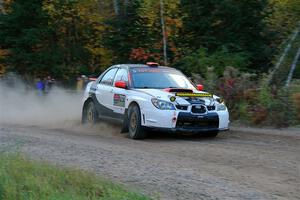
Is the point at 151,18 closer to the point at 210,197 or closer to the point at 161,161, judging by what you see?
the point at 161,161

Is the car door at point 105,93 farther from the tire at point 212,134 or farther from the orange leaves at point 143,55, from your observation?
the orange leaves at point 143,55

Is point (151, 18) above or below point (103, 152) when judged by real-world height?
above

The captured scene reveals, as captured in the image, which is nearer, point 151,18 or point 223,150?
point 223,150

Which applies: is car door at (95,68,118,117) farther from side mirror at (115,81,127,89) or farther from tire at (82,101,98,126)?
side mirror at (115,81,127,89)

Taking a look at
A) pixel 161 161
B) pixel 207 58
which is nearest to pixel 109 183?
pixel 161 161

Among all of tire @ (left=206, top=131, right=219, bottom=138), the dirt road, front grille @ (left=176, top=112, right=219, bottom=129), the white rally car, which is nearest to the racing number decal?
the white rally car

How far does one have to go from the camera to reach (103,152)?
973 centimetres

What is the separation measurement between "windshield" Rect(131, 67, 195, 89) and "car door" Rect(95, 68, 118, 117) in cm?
84

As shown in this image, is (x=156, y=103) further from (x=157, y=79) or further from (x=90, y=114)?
(x=90, y=114)

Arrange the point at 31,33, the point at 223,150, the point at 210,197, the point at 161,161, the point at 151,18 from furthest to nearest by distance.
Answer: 1. the point at 31,33
2. the point at 151,18
3. the point at 223,150
4. the point at 161,161
5. the point at 210,197

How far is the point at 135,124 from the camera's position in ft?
40.2

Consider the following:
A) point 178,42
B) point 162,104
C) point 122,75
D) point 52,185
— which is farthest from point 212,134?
point 178,42

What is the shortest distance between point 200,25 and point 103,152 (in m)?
20.2

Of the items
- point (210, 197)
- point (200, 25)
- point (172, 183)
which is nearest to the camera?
point (210, 197)
